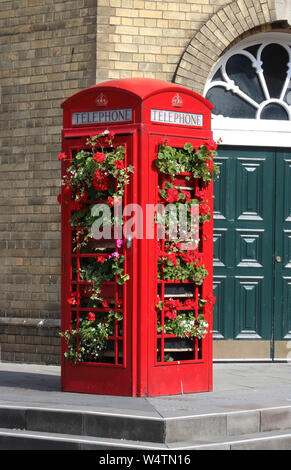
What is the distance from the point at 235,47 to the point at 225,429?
5739 millimetres

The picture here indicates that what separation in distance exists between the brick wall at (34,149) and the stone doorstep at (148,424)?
131 inches

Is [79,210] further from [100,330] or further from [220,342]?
[220,342]

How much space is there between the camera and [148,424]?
753cm

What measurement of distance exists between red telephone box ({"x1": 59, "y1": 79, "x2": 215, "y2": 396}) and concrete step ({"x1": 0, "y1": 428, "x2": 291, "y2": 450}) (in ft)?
3.91

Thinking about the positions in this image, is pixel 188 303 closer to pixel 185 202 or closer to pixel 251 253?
pixel 185 202

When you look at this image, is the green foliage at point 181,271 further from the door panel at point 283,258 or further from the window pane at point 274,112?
the window pane at point 274,112

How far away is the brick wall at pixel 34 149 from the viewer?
1133 cm

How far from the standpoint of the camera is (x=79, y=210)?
8953 mm

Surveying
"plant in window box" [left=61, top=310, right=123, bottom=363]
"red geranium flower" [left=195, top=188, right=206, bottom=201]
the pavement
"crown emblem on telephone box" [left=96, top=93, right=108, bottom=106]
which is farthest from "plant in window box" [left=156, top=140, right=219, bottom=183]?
the pavement

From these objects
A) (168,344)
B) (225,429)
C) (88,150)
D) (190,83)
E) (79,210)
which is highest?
(190,83)

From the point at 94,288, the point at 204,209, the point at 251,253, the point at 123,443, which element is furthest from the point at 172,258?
the point at 251,253

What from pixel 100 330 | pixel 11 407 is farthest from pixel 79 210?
pixel 11 407

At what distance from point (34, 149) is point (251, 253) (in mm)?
3009

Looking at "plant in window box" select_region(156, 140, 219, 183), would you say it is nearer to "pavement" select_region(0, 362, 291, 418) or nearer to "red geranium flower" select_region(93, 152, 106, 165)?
"red geranium flower" select_region(93, 152, 106, 165)
